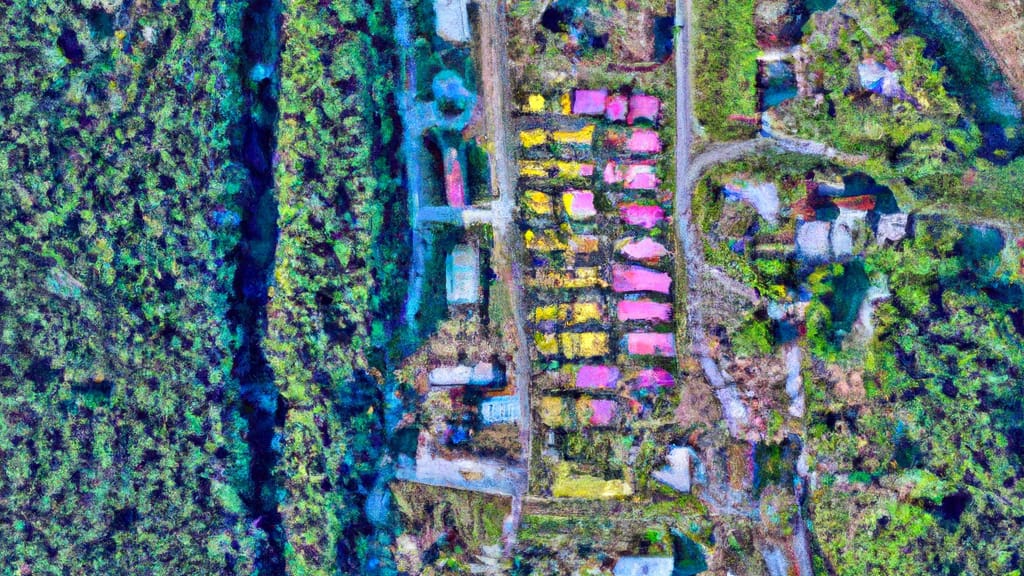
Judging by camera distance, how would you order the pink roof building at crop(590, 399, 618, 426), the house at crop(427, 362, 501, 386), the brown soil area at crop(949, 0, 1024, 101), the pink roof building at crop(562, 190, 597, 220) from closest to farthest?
the brown soil area at crop(949, 0, 1024, 101), the pink roof building at crop(562, 190, 597, 220), the pink roof building at crop(590, 399, 618, 426), the house at crop(427, 362, 501, 386)

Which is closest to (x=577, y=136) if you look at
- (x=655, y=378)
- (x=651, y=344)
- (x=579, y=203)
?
(x=579, y=203)

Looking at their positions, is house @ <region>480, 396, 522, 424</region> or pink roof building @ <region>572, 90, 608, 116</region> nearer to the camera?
pink roof building @ <region>572, 90, 608, 116</region>

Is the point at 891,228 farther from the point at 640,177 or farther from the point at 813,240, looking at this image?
the point at 640,177

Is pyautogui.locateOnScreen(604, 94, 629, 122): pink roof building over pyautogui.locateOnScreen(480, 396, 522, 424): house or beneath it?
over

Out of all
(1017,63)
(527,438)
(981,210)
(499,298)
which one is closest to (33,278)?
(499,298)

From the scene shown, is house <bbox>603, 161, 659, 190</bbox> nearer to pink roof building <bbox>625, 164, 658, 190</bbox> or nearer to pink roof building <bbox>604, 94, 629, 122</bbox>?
pink roof building <bbox>625, 164, 658, 190</bbox>

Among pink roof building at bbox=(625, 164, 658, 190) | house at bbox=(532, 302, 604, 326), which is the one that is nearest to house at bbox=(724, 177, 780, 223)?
pink roof building at bbox=(625, 164, 658, 190)

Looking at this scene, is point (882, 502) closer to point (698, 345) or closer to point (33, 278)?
point (698, 345)

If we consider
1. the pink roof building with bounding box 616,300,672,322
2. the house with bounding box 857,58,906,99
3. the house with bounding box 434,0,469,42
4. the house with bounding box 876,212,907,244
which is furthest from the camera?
the pink roof building with bounding box 616,300,672,322
